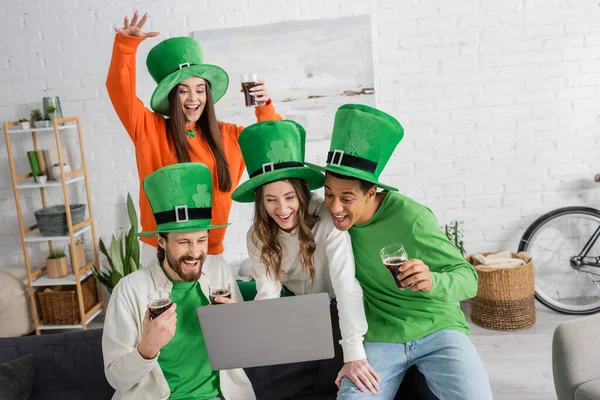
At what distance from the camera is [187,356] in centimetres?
214

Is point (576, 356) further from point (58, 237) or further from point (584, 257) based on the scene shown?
point (58, 237)

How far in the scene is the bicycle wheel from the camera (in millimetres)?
4156

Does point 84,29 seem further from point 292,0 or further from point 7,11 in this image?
point 292,0

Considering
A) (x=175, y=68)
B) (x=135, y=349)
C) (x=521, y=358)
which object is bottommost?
(x=521, y=358)

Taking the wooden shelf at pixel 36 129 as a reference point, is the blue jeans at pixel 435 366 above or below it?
below

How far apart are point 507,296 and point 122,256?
8.54ft

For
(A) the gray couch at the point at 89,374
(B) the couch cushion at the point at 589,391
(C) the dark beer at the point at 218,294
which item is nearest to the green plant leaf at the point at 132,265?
(A) the gray couch at the point at 89,374

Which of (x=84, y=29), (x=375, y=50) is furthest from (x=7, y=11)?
(x=375, y=50)

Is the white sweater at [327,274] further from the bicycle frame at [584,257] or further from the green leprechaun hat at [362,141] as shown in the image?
the bicycle frame at [584,257]

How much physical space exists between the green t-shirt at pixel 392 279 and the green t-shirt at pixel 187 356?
0.60 meters

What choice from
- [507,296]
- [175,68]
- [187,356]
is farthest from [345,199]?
[507,296]

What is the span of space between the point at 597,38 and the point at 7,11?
4.09m

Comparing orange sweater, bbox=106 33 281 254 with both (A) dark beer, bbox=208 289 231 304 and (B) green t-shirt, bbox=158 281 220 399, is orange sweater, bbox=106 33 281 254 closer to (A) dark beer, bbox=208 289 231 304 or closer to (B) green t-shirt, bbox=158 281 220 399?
(B) green t-shirt, bbox=158 281 220 399

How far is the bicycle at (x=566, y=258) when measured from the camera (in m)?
4.09
